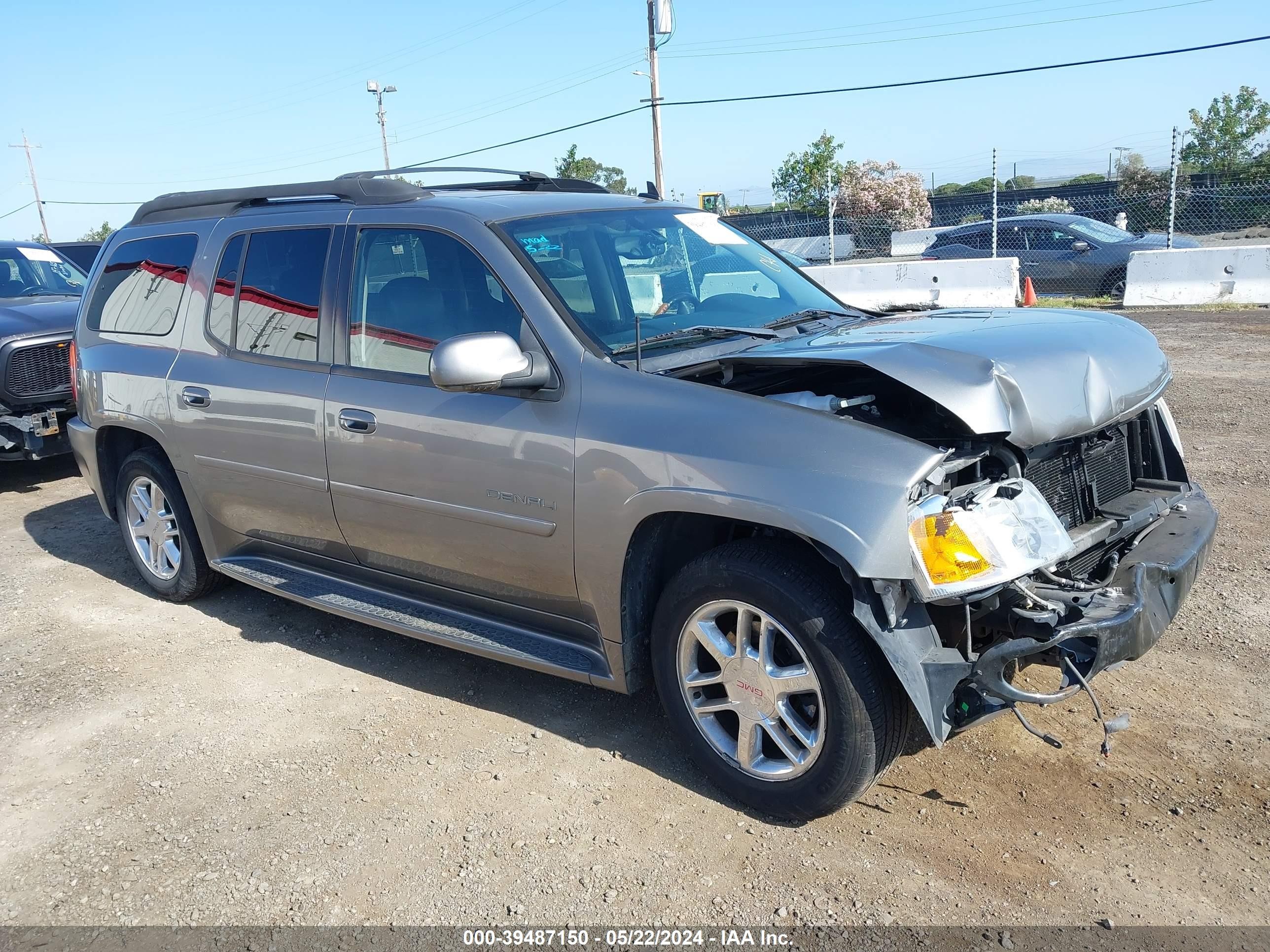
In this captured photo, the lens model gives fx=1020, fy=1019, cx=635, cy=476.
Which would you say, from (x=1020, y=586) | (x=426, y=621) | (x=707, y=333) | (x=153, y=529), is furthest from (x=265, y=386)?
(x=1020, y=586)

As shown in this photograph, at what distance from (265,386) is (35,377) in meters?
4.79

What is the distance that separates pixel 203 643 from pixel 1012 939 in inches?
156

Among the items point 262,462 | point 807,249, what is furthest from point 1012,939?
A: point 807,249

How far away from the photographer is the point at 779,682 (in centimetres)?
318

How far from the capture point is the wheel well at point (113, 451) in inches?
222

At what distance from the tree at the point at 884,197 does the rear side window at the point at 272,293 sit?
24.3m

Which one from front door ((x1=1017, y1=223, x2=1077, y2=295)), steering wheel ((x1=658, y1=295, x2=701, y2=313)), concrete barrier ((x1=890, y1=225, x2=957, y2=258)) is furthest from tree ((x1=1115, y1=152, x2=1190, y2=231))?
steering wheel ((x1=658, y1=295, x2=701, y2=313))

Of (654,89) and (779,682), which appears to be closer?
(779,682)

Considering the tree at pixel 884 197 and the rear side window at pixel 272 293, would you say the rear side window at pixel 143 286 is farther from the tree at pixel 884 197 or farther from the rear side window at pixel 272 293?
the tree at pixel 884 197

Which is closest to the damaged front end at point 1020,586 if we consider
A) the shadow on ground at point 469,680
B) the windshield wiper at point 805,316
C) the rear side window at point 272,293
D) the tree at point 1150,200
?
the shadow on ground at point 469,680

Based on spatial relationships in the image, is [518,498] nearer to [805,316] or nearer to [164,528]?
[805,316]

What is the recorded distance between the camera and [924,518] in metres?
2.89

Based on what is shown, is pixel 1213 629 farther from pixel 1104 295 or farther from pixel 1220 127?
pixel 1220 127

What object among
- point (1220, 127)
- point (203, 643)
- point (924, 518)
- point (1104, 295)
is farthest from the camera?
point (1220, 127)
